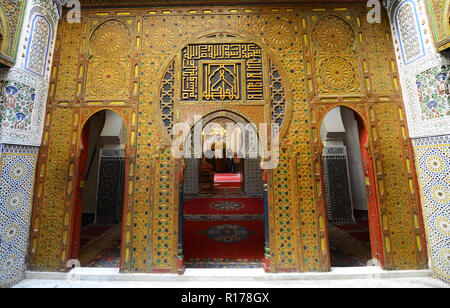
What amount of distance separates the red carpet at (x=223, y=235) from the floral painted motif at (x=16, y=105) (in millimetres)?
3174

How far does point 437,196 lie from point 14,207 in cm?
576

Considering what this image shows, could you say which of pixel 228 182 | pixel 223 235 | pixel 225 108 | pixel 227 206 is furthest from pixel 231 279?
pixel 228 182

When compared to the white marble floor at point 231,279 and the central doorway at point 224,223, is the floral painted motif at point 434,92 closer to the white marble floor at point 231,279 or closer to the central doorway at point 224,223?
the white marble floor at point 231,279

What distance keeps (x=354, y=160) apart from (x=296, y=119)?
4173mm

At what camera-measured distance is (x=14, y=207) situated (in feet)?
8.77

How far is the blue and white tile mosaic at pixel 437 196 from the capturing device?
2.60m

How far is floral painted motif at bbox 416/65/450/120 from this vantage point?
104 inches

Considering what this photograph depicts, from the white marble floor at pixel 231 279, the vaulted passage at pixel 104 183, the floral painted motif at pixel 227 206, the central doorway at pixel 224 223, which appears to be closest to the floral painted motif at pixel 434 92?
the white marble floor at pixel 231 279

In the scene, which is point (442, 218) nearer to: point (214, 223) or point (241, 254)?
point (241, 254)

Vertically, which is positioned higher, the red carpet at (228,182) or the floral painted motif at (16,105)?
the floral painted motif at (16,105)

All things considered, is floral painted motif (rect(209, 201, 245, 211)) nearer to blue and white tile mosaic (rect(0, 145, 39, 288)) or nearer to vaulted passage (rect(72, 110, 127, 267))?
vaulted passage (rect(72, 110, 127, 267))

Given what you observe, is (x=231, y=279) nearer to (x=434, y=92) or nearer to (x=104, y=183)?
(x=434, y=92)

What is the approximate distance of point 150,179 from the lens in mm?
2971
